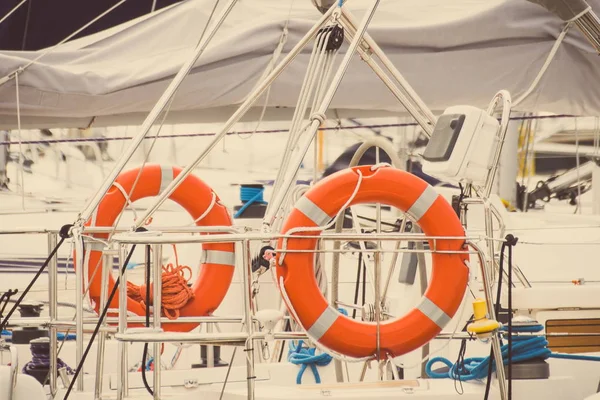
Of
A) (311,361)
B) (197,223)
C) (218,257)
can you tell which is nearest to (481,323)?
(311,361)

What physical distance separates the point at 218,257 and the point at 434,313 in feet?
4.43

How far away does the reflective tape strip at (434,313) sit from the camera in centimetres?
341

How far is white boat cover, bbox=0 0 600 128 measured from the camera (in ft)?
15.6

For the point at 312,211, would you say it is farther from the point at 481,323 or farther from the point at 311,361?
the point at 311,361

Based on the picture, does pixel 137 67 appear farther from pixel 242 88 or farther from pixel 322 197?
pixel 322 197

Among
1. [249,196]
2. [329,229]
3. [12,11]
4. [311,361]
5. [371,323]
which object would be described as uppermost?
[12,11]

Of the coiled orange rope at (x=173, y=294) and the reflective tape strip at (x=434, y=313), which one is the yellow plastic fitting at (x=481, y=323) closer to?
the reflective tape strip at (x=434, y=313)

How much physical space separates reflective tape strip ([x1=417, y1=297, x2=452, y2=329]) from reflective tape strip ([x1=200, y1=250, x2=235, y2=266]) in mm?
1291

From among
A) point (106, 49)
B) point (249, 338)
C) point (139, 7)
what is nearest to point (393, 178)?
point (249, 338)

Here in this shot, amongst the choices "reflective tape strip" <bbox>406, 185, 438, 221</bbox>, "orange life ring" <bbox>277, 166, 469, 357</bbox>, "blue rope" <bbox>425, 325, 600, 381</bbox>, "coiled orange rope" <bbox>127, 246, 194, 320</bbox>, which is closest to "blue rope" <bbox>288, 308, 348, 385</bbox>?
"coiled orange rope" <bbox>127, 246, 194, 320</bbox>

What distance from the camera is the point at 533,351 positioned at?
3.65 m

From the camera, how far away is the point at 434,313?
3414 millimetres

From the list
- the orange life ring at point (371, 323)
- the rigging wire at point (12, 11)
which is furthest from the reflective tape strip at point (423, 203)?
the rigging wire at point (12, 11)

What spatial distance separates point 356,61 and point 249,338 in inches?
86.7
